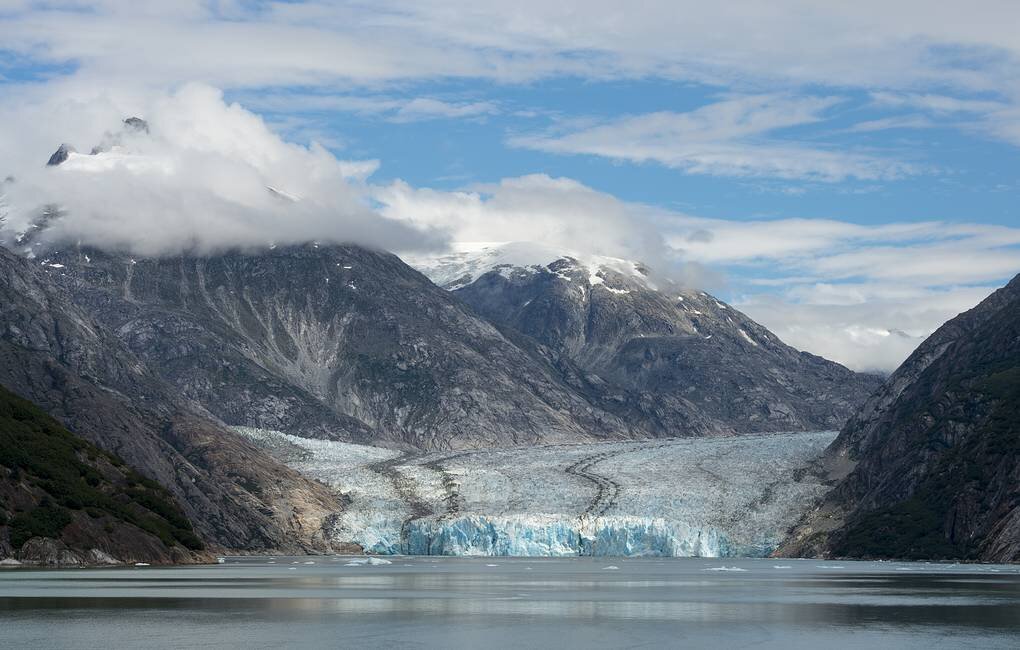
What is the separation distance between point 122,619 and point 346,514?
112 metres

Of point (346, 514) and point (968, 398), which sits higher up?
point (968, 398)

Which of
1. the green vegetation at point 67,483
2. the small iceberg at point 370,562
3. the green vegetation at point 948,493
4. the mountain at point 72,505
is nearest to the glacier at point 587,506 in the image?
the green vegetation at point 948,493

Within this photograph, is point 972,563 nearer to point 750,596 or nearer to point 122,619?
point 750,596

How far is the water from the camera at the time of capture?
54.3 m

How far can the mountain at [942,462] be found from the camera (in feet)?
460

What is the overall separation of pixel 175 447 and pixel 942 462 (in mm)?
Answer: 91892

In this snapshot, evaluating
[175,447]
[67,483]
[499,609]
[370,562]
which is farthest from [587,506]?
[499,609]

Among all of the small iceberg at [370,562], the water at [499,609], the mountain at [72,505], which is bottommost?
the small iceberg at [370,562]

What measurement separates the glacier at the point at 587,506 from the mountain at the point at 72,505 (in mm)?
44999

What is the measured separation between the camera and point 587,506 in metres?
166

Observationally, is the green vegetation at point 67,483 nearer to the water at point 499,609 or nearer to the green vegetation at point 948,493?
the water at point 499,609

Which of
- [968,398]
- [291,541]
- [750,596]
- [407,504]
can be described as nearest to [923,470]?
[968,398]

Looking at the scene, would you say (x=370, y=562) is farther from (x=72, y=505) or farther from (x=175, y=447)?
(x=175, y=447)

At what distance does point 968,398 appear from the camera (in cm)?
16475
